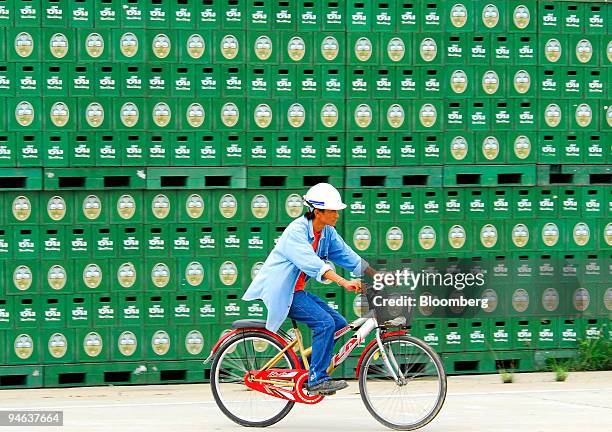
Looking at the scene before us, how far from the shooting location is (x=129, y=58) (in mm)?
10711

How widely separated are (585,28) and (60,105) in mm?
5222

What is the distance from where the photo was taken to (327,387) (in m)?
8.20

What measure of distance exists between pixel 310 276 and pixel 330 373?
0.72m

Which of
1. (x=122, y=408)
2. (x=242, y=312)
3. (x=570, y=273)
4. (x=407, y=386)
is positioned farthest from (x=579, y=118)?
(x=122, y=408)

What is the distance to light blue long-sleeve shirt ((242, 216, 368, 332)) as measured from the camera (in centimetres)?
810

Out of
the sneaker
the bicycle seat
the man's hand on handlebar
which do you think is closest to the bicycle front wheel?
the sneaker

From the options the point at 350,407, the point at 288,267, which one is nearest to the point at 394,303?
the point at 350,407

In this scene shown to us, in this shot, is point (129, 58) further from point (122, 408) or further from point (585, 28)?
point (585, 28)

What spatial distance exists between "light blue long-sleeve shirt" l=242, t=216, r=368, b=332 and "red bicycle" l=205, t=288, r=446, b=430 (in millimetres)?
213

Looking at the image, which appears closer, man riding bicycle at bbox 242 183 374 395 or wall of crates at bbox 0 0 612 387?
man riding bicycle at bbox 242 183 374 395

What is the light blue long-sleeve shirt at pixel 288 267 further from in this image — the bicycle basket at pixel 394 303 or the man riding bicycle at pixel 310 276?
the bicycle basket at pixel 394 303

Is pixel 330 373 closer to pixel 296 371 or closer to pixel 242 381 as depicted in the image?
pixel 296 371

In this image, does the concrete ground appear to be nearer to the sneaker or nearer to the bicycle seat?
the sneaker

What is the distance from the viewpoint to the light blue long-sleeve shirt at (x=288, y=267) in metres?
8.10
